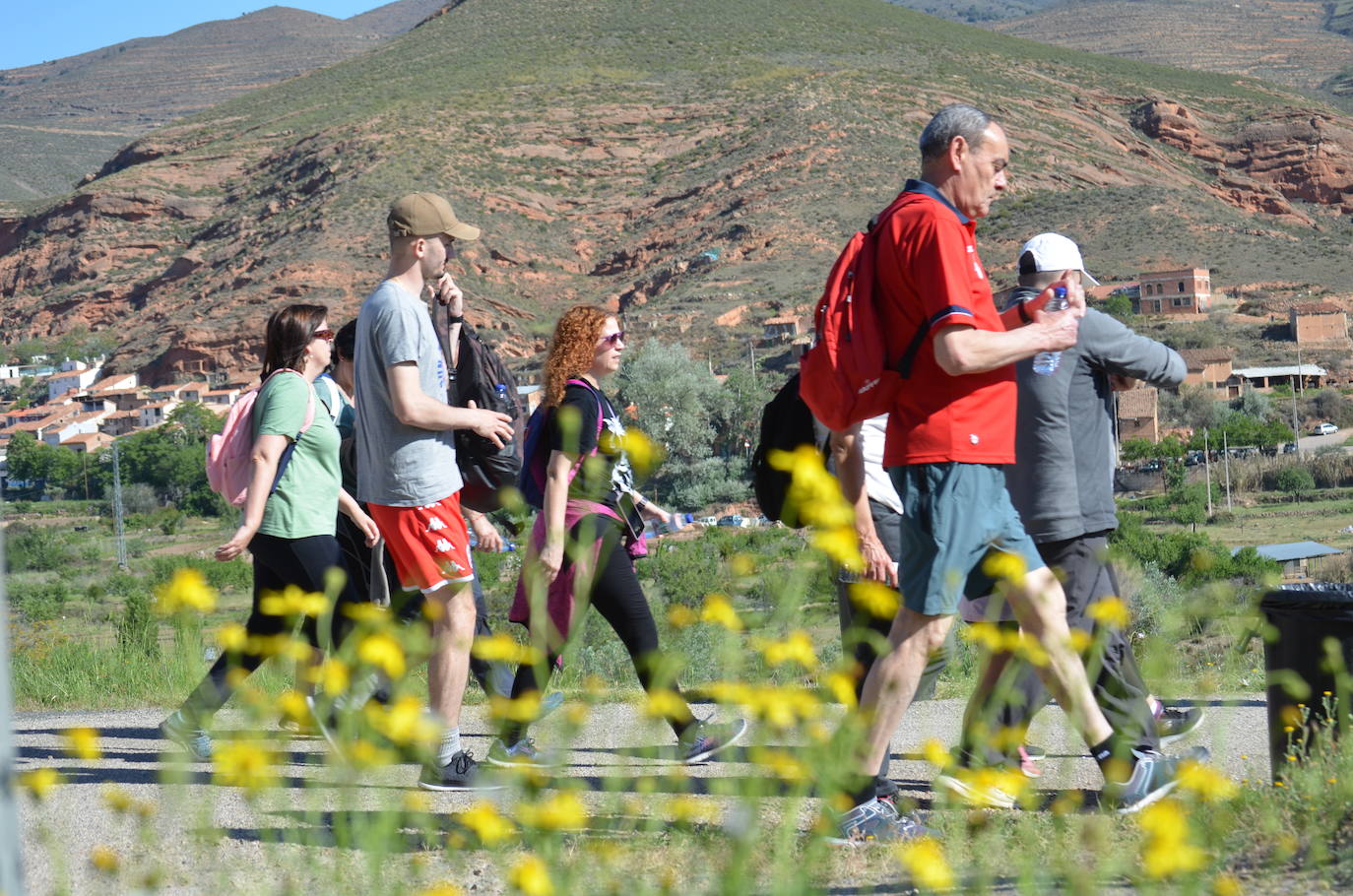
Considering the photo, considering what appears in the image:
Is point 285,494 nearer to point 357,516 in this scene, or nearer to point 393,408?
point 357,516

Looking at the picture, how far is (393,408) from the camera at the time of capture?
4.09m

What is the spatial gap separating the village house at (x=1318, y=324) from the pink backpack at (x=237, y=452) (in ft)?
206

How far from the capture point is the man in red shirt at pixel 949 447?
11.1ft

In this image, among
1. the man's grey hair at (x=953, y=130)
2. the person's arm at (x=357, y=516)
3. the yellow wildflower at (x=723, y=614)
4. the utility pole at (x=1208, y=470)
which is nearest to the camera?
the yellow wildflower at (x=723, y=614)

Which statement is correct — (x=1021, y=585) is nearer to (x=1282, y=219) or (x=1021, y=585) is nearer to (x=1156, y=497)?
(x=1156, y=497)

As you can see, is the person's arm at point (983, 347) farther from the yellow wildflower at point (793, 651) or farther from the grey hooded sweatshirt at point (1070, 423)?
the yellow wildflower at point (793, 651)

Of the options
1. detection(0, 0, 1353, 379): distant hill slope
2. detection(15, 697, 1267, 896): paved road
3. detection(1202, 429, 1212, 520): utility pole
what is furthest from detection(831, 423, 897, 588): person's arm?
detection(0, 0, 1353, 379): distant hill slope

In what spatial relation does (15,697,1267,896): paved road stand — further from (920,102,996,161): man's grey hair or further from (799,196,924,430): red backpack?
(920,102,996,161): man's grey hair

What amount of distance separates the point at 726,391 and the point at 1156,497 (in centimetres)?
1624

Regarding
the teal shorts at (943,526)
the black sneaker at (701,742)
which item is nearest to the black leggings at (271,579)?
the black sneaker at (701,742)

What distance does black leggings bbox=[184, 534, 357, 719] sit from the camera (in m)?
4.49

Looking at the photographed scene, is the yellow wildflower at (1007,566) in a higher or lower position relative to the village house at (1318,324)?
higher

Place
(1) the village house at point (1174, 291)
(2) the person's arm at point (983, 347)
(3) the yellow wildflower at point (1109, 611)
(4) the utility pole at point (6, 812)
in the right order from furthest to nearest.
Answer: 1. (1) the village house at point (1174, 291)
2. (2) the person's arm at point (983, 347)
3. (3) the yellow wildflower at point (1109, 611)
4. (4) the utility pole at point (6, 812)

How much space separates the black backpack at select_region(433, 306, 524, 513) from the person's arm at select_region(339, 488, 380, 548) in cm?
47
